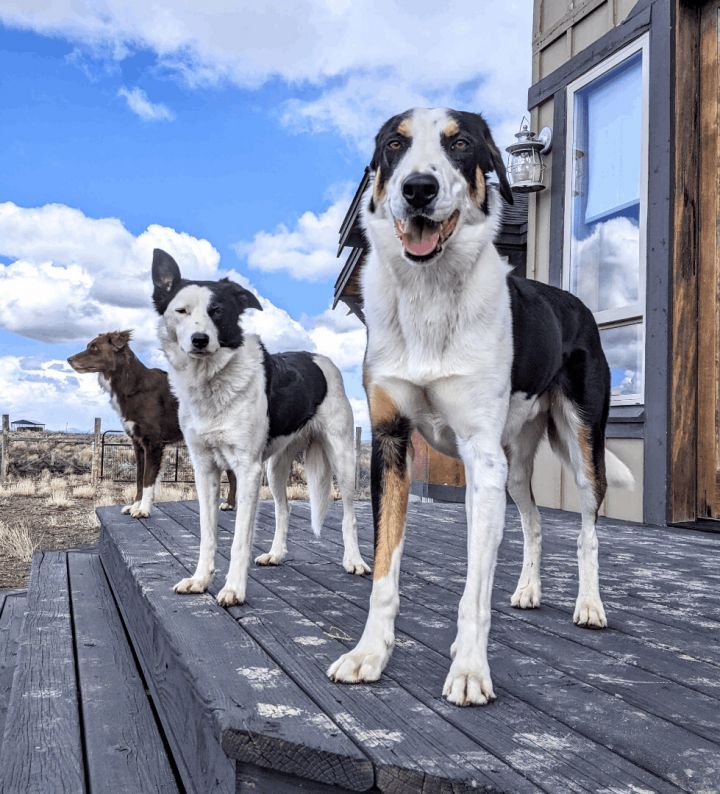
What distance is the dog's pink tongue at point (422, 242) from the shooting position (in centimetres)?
212

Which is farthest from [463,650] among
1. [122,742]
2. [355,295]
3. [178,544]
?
[355,295]

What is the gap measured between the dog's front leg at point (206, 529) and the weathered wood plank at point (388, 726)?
1.74 feet

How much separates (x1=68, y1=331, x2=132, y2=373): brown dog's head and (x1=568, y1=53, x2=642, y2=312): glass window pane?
422 cm

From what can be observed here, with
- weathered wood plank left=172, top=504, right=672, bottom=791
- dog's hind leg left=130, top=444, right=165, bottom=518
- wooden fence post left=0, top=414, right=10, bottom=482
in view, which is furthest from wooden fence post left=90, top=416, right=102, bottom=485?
weathered wood plank left=172, top=504, right=672, bottom=791

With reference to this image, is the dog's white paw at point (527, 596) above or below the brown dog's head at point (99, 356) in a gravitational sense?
below

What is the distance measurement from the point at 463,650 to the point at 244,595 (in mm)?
1253

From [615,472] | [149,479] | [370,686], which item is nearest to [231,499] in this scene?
[149,479]

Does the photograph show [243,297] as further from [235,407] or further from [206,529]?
[206,529]

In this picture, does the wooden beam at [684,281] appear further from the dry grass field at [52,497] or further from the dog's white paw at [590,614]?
the dry grass field at [52,497]

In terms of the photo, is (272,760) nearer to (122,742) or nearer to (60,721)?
(122,742)

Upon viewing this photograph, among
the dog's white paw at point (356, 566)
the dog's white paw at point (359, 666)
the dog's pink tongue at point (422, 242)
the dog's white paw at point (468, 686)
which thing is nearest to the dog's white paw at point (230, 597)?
the dog's white paw at point (356, 566)

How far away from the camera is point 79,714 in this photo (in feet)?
8.59

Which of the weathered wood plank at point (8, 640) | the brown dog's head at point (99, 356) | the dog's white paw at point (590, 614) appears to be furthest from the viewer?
the brown dog's head at point (99, 356)

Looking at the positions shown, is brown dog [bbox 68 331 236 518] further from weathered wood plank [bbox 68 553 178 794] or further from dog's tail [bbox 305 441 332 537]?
weathered wood plank [bbox 68 553 178 794]
